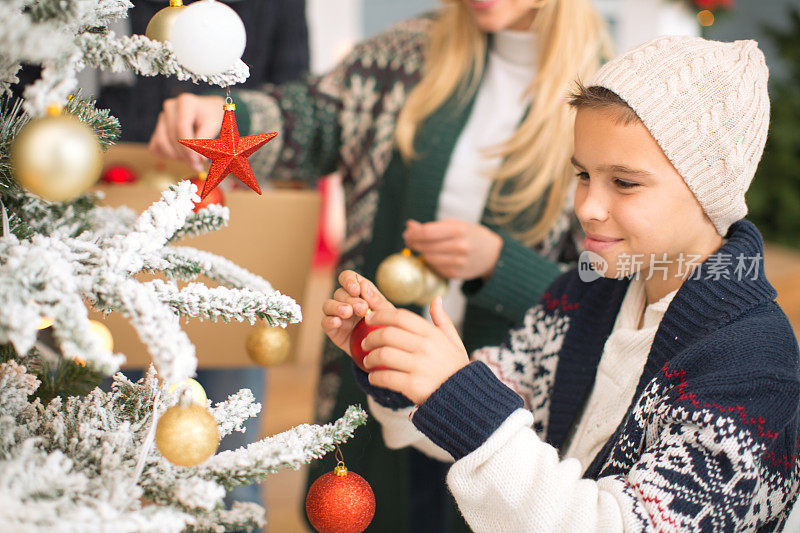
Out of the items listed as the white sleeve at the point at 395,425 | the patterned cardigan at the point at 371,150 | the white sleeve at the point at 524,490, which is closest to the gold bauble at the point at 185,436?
the white sleeve at the point at 524,490

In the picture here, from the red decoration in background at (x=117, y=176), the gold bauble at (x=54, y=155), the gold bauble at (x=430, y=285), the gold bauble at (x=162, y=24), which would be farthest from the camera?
the red decoration in background at (x=117, y=176)

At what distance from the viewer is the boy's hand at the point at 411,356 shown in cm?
60

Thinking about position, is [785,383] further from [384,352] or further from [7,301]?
[7,301]

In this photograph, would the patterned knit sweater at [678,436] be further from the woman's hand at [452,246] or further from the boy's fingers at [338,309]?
the woman's hand at [452,246]

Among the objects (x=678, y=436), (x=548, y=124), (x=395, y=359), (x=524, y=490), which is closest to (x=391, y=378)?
(x=395, y=359)

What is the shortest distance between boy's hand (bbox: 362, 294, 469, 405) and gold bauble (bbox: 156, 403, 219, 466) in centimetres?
20

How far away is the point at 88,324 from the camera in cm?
38

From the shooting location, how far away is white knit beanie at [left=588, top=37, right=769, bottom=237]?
66cm

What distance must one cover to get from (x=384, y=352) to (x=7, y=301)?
12.2 inches

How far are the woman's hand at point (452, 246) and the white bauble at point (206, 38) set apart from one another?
1.44ft

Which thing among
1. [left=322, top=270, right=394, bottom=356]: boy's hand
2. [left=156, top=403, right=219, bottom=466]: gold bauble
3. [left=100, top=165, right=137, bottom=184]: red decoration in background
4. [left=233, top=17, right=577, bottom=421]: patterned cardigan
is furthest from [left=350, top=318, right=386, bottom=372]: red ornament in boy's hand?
[left=100, top=165, right=137, bottom=184]: red decoration in background

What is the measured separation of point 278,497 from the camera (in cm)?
182

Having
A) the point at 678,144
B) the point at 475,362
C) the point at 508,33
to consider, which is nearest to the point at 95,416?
the point at 475,362

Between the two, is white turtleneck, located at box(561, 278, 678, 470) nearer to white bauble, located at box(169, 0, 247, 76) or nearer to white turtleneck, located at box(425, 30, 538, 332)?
white turtleneck, located at box(425, 30, 538, 332)
